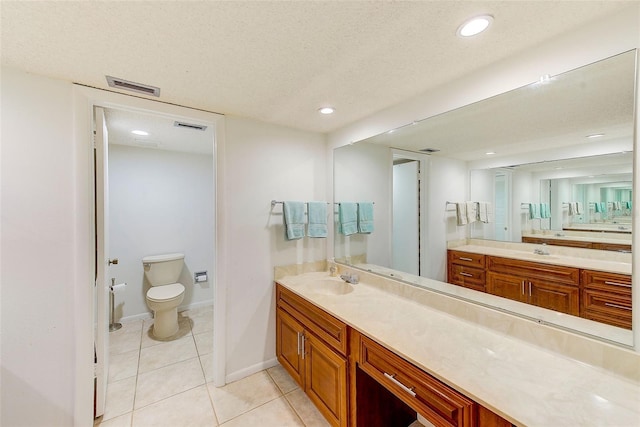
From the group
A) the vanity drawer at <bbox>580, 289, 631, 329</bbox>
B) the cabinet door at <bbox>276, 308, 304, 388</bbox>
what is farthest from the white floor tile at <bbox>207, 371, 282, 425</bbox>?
the vanity drawer at <bbox>580, 289, 631, 329</bbox>

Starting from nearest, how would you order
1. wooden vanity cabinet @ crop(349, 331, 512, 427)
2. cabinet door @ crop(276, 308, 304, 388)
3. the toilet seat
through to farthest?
wooden vanity cabinet @ crop(349, 331, 512, 427)
cabinet door @ crop(276, 308, 304, 388)
the toilet seat

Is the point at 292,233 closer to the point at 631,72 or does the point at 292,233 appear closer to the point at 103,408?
the point at 103,408

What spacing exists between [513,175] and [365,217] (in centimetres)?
113

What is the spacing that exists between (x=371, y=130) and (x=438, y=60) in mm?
777

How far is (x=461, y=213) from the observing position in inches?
65.9

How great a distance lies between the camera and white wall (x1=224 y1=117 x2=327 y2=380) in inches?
81.5

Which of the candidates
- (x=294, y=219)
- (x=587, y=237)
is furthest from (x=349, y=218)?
(x=587, y=237)

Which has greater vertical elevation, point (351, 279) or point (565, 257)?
point (565, 257)

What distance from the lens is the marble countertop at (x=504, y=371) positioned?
77 centimetres

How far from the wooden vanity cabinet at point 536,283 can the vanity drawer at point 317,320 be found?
0.88 m

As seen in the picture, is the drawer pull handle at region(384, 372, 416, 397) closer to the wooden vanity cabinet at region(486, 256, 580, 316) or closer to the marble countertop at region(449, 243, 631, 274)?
the wooden vanity cabinet at region(486, 256, 580, 316)

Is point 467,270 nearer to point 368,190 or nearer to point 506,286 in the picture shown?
point 506,286

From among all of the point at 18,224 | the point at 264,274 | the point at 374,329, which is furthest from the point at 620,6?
the point at 18,224

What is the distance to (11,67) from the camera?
137 cm
